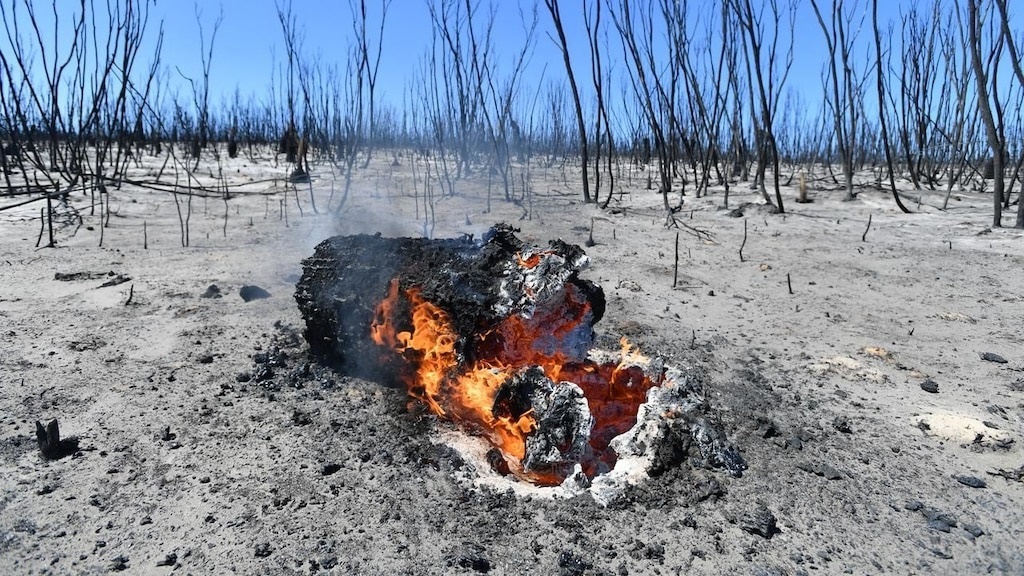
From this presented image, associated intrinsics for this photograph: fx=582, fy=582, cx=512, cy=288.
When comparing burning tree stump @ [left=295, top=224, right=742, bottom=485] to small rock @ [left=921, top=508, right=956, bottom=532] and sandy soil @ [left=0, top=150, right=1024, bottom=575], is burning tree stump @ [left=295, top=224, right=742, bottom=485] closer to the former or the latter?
sandy soil @ [left=0, top=150, right=1024, bottom=575]

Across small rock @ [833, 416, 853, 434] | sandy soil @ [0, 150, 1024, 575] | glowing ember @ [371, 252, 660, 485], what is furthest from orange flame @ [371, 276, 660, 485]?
small rock @ [833, 416, 853, 434]

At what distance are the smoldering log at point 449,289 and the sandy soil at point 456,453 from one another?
0.22m

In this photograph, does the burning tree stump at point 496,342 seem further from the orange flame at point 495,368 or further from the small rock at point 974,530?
the small rock at point 974,530

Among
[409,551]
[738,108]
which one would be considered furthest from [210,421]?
[738,108]

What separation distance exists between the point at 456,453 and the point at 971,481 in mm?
1713

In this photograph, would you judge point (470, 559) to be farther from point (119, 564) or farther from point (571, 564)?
point (119, 564)

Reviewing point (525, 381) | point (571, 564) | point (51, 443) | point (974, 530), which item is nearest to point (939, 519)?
point (974, 530)

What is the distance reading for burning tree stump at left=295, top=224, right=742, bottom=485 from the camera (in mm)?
2086

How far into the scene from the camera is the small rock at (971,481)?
1894 millimetres

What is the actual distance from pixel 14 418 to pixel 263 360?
3.01 ft

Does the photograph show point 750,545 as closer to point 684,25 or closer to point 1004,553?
point 1004,553

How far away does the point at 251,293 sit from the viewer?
363cm

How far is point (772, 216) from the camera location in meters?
7.02

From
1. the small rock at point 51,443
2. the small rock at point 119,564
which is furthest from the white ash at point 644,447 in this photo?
the small rock at point 51,443
